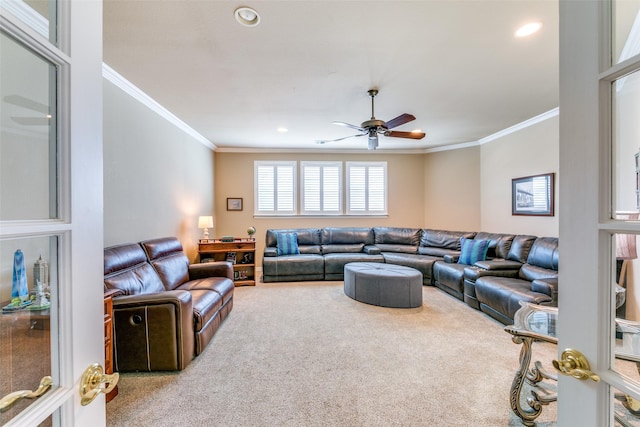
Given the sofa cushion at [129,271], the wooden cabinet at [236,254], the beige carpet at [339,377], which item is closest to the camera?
the beige carpet at [339,377]

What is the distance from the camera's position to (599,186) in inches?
24.0

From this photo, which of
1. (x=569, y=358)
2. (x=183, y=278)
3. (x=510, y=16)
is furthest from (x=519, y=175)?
(x=183, y=278)

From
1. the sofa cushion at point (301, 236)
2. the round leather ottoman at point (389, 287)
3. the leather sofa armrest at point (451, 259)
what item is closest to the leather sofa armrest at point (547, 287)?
the round leather ottoman at point (389, 287)

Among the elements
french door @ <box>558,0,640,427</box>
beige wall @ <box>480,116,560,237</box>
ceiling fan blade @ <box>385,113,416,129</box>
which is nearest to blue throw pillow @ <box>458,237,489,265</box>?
beige wall @ <box>480,116,560,237</box>

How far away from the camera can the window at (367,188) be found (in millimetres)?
6340

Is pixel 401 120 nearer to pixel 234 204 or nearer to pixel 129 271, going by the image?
pixel 129 271

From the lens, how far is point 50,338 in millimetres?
583

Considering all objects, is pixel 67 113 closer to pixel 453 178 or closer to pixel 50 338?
pixel 50 338

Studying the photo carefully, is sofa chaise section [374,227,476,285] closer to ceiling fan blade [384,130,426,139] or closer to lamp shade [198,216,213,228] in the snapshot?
ceiling fan blade [384,130,426,139]

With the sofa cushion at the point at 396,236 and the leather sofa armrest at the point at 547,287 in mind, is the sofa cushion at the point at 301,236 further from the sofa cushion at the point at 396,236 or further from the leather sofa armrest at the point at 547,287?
the leather sofa armrest at the point at 547,287

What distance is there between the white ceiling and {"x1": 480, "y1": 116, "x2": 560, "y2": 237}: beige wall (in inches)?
17.1

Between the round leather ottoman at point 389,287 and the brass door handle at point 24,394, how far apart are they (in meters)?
3.54

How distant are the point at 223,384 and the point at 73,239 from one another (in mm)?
1996

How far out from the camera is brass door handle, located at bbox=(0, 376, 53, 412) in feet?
1.65
